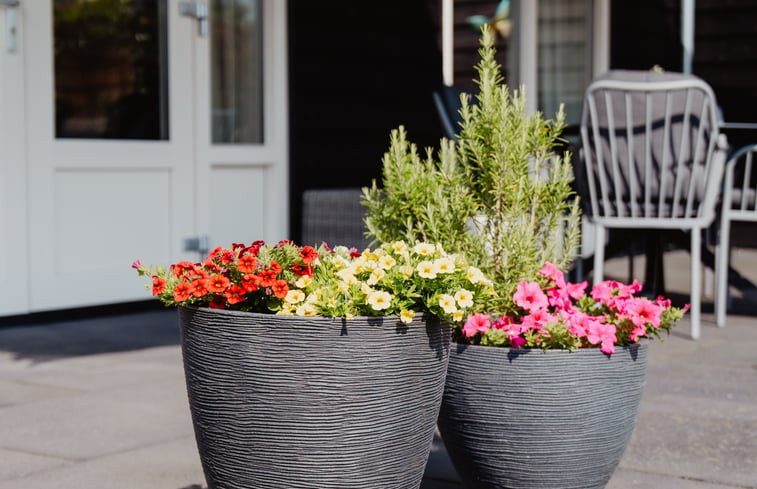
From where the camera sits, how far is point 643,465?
224cm

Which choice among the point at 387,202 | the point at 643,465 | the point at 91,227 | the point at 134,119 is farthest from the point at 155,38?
the point at 643,465

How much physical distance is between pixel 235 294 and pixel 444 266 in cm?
33

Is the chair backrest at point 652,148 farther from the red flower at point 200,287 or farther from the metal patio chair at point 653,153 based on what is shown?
the red flower at point 200,287

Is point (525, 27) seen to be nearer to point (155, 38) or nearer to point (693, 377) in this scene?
point (155, 38)

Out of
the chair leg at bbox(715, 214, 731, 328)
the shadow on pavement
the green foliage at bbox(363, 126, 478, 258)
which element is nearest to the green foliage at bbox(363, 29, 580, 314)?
the green foliage at bbox(363, 126, 478, 258)

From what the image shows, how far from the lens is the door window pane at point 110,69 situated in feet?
13.0

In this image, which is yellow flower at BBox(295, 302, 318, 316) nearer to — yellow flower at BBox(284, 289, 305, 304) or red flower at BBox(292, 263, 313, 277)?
yellow flower at BBox(284, 289, 305, 304)

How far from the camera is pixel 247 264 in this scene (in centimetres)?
161

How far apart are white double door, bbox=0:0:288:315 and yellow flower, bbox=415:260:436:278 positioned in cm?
260

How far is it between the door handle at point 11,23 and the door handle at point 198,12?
0.77 metres

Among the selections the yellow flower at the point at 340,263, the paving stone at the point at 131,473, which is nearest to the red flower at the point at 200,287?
the yellow flower at the point at 340,263

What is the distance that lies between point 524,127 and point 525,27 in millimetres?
4461

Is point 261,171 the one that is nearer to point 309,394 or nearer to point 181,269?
point 181,269

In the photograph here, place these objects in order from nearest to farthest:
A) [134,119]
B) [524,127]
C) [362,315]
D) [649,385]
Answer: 1. [362,315]
2. [524,127]
3. [649,385]
4. [134,119]
